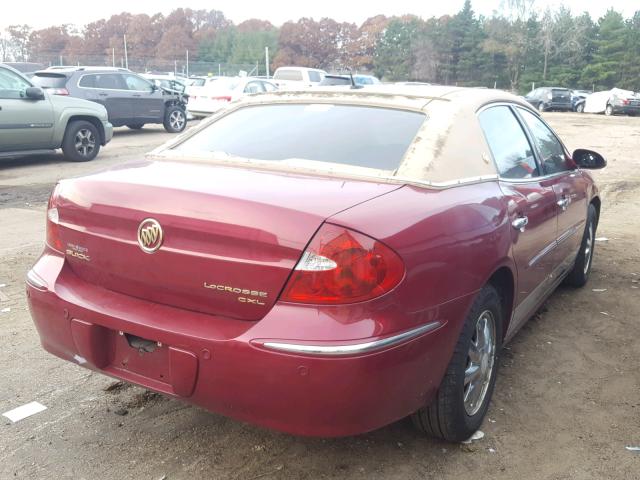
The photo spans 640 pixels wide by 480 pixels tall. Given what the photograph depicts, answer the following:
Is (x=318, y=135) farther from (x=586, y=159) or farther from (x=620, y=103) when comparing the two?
(x=620, y=103)

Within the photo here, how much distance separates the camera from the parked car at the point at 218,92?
64.2 ft

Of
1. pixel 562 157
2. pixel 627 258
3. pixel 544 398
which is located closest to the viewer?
pixel 544 398

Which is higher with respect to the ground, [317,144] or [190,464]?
[317,144]

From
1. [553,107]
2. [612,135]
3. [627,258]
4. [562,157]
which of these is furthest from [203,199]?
[553,107]

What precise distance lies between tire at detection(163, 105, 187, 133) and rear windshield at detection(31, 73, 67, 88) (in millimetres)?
3155

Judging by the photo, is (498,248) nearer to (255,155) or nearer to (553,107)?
(255,155)

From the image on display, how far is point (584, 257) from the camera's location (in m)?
5.03

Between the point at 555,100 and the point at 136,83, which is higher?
the point at 136,83

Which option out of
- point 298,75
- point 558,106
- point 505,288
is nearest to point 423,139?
point 505,288

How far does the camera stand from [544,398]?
11.0 ft

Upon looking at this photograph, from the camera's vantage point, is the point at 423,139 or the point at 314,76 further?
the point at 314,76

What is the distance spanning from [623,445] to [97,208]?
2.53 meters

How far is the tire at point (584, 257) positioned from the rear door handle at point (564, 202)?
2.94ft

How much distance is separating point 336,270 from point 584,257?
3460mm
